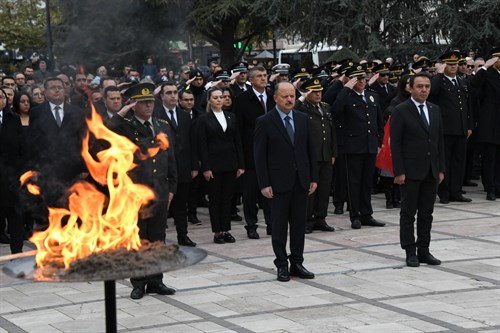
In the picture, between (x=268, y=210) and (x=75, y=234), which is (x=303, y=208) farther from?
(x=75, y=234)

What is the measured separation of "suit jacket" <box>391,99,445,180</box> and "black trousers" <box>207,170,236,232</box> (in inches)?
108

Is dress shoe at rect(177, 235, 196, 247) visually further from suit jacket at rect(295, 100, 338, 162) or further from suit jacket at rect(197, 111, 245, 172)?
suit jacket at rect(295, 100, 338, 162)

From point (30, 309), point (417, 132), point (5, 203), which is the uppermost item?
point (417, 132)

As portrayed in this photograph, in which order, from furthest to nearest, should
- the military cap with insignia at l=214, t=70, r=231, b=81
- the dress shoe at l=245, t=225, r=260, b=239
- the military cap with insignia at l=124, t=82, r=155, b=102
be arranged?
the military cap with insignia at l=214, t=70, r=231, b=81 < the dress shoe at l=245, t=225, r=260, b=239 < the military cap with insignia at l=124, t=82, r=155, b=102

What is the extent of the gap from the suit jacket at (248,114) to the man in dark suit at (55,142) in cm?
220

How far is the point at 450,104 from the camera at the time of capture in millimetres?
16062

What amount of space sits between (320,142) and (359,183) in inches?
39.3

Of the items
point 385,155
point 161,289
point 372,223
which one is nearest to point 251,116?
point 372,223

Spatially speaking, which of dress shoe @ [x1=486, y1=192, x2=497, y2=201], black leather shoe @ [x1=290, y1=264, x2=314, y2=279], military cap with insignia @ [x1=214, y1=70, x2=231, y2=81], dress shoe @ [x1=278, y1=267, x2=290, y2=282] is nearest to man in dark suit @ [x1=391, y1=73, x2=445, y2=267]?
black leather shoe @ [x1=290, y1=264, x2=314, y2=279]

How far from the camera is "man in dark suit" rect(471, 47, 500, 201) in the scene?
16453 millimetres

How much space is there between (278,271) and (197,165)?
3.15 m

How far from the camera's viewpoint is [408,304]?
30.0ft

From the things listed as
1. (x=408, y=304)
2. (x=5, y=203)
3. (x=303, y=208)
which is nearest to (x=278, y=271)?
(x=303, y=208)

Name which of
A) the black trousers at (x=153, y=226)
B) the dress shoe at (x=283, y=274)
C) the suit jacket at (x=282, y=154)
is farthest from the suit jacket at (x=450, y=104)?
the black trousers at (x=153, y=226)
